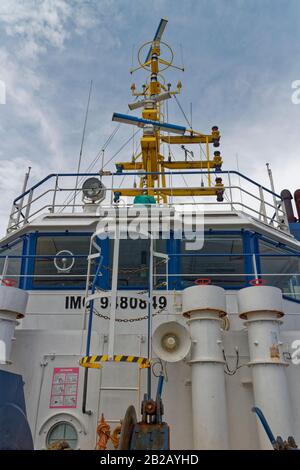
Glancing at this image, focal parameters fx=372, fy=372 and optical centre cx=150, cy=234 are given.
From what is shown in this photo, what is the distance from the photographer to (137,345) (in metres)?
6.13

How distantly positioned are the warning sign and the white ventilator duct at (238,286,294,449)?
2730 mm

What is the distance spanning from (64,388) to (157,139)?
893 cm

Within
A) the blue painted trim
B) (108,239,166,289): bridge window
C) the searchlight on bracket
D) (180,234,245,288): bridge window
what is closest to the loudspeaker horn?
(108,239,166,289): bridge window

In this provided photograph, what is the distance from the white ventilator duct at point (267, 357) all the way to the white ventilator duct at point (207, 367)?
0.47 metres

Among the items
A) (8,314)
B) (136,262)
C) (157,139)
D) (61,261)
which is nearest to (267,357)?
(136,262)

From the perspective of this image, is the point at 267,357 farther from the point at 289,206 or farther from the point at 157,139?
the point at 289,206

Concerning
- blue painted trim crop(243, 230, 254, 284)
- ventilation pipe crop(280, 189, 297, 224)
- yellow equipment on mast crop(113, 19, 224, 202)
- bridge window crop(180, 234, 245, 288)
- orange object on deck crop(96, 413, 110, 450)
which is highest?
ventilation pipe crop(280, 189, 297, 224)

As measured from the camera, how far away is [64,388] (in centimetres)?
578

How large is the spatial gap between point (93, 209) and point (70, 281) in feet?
5.78

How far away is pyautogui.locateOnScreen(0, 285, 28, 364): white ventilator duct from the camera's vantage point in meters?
5.72

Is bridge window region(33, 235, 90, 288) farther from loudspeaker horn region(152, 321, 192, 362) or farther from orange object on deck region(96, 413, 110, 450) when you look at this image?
orange object on deck region(96, 413, 110, 450)

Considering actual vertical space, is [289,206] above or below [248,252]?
above

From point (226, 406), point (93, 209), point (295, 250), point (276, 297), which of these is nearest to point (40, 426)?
point (226, 406)

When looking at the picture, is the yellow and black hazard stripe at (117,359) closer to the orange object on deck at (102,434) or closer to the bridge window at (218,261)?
the orange object on deck at (102,434)
